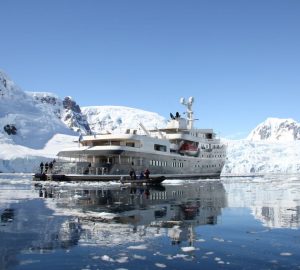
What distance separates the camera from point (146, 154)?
51656 millimetres

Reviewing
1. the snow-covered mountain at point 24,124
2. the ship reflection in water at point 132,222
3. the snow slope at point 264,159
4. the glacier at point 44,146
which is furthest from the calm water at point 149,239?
the snow-covered mountain at point 24,124

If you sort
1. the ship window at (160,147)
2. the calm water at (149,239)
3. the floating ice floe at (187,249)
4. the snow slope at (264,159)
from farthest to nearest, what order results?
1. the snow slope at (264,159)
2. the ship window at (160,147)
3. the floating ice floe at (187,249)
4. the calm water at (149,239)

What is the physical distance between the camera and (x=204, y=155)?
67.8 metres

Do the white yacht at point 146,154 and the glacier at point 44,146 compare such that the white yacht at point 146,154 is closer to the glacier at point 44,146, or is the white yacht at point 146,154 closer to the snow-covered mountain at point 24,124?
the glacier at point 44,146

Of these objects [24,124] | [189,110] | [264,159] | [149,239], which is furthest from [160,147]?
[24,124]

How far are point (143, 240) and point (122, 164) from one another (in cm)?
3946

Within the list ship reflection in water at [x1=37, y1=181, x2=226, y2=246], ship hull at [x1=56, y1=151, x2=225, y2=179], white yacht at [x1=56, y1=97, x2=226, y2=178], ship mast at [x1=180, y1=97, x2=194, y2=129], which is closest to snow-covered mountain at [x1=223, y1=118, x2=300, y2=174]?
ship mast at [x1=180, y1=97, x2=194, y2=129]

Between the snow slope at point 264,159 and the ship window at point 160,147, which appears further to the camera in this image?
the snow slope at point 264,159

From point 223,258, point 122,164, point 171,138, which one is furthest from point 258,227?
point 171,138

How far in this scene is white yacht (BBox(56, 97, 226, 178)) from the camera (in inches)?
1972

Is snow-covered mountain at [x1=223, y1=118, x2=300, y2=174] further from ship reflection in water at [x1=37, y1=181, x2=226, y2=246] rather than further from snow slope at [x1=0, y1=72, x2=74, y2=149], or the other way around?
ship reflection in water at [x1=37, y1=181, x2=226, y2=246]

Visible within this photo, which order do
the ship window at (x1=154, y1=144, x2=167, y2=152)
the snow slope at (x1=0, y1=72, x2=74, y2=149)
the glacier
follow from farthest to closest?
the snow slope at (x1=0, y1=72, x2=74, y2=149)
the glacier
the ship window at (x1=154, y1=144, x2=167, y2=152)

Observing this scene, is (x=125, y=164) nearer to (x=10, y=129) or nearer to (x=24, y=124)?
(x=10, y=129)

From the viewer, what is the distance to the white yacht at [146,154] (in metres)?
50.1
